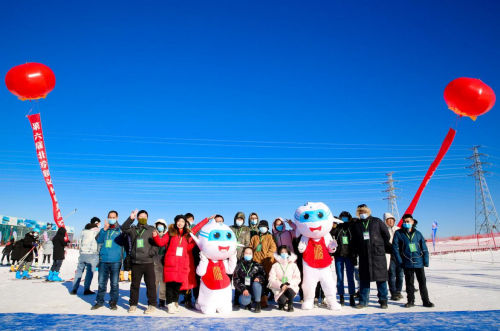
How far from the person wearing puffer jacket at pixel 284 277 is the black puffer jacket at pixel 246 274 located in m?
0.20

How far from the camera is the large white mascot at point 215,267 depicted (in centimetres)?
693

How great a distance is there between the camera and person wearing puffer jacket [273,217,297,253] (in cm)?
837

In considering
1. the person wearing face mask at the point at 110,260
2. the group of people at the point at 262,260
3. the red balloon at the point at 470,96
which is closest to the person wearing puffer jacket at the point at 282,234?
the group of people at the point at 262,260

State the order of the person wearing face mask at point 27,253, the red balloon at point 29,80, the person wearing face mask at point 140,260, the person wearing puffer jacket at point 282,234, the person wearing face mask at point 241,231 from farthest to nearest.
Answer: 1. the person wearing face mask at point 27,253
2. the red balloon at point 29,80
3. the person wearing face mask at point 241,231
4. the person wearing puffer jacket at point 282,234
5. the person wearing face mask at point 140,260

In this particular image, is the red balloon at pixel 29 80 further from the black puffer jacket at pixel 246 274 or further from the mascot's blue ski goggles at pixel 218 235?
the black puffer jacket at pixel 246 274

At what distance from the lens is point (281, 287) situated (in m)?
7.17

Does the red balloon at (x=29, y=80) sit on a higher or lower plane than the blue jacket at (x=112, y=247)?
higher

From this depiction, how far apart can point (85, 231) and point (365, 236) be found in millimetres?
7296

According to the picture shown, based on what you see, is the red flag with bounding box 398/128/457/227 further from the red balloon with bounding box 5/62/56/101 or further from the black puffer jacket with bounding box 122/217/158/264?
the red balloon with bounding box 5/62/56/101

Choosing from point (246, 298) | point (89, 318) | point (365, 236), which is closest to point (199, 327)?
point (246, 298)

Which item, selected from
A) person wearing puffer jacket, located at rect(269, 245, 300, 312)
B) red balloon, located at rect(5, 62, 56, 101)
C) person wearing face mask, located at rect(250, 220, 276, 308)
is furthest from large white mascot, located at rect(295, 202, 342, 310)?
red balloon, located at rect(5, 62, 56, 101)

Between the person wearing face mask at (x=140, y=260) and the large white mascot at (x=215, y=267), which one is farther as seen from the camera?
the person wearing face mask at (x=140, y=260)

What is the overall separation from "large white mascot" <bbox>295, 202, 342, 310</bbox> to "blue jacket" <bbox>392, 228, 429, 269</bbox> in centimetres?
142

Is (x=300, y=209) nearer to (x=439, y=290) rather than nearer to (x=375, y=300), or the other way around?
(x=375, y=300)
